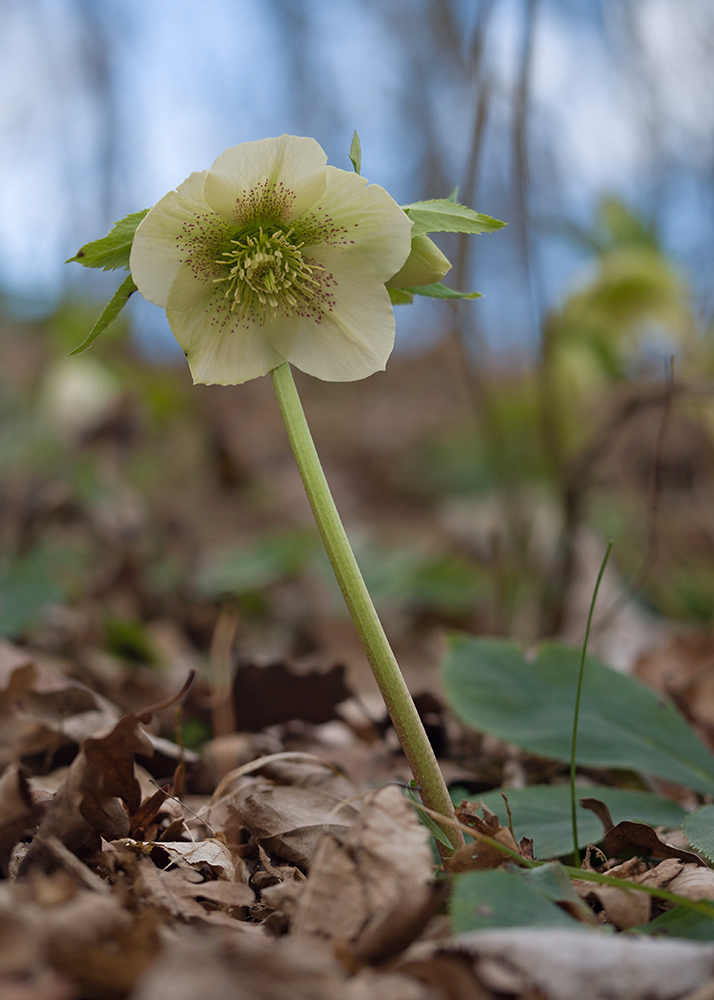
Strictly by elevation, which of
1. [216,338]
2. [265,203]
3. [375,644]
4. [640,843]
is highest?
[265,203]

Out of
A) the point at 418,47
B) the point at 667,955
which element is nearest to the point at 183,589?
the point at 667,955

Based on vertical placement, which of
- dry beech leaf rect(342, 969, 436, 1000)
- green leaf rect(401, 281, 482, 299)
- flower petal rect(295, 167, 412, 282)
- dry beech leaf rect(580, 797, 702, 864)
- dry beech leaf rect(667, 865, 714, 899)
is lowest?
dry beech leaf rect(580, 797, 702, 864)

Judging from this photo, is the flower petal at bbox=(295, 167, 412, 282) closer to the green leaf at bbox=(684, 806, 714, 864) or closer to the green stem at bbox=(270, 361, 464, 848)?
the green stem at bbox=(270, 361, 464, 848)

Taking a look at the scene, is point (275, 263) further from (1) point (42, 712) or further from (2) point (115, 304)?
(1) point (42, 712)

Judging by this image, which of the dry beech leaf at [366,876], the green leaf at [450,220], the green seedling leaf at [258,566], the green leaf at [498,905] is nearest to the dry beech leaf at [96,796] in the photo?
the dry beech leaf at [366,876]

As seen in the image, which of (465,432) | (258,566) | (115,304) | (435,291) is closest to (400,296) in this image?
(435,291)

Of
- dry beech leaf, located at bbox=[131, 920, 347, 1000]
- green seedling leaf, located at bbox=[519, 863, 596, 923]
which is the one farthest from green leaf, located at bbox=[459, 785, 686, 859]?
dry beech leaf, located at bbox=[131, 920, 347, 1000]
